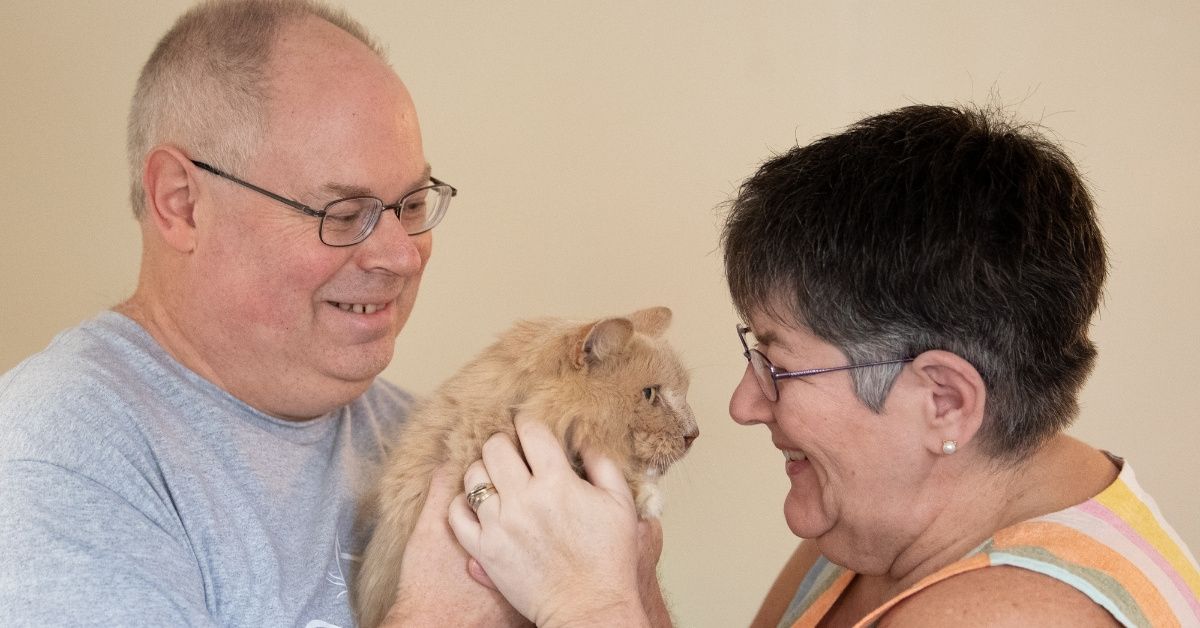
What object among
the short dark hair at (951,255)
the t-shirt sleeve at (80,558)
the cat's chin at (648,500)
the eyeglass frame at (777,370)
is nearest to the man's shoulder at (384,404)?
the cat's chin at (648,500)

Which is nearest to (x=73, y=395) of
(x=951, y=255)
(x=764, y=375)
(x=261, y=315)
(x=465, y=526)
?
(x=261, y=315)

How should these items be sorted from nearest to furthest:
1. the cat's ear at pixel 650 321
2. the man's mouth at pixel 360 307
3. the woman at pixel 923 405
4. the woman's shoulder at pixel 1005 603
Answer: the woman's shoulder at pixel 1005 603 < the woman at pixel 923 405 < the man's mouth at pixel 360 307 < the cat's ear at pixel 650 321

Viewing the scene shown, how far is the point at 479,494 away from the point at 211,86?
857mm

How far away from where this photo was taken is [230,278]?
1.74 metres

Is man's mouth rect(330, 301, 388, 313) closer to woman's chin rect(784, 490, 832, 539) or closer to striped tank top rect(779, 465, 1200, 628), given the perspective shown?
woman's chin rect(784, 490, 832, 539)

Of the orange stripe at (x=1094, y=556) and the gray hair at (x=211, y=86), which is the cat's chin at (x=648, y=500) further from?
the gray hair at (x=211, y=86)

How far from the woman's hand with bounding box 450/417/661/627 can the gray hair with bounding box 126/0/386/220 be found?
720 mm

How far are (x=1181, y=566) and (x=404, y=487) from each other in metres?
1.26

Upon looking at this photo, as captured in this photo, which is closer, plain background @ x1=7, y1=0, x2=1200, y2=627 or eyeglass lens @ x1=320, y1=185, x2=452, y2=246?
eyeglass lens @ x1=320, y1=185, x2=452, y2=246

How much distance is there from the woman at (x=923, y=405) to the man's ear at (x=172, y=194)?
2.26ft

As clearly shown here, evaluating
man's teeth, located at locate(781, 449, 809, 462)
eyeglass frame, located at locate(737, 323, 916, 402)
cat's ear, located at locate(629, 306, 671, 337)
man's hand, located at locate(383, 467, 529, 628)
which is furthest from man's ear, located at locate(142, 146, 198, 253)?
man's teeth, located at locate(781, 449, 809, 462)

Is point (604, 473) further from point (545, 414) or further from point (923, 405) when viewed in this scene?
point (923, 405)

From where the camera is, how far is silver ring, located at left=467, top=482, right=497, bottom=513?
1664 mm

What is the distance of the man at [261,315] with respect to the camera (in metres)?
1.54
